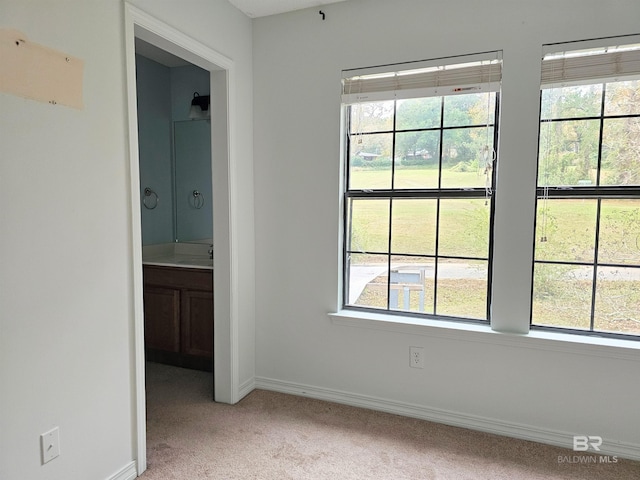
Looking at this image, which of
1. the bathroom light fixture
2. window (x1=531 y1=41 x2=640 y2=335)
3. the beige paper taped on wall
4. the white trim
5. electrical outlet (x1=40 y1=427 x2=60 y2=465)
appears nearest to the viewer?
the beige paper taped on wall

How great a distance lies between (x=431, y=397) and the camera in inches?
95.7

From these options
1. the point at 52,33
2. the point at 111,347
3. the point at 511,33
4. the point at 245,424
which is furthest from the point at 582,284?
the point at 52,33

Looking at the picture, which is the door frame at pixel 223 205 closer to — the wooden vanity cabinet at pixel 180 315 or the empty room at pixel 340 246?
the empty room at pixel 340 246

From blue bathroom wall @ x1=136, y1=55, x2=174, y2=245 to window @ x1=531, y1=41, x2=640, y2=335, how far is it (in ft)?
9.74

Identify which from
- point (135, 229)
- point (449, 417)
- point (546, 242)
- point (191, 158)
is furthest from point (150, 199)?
point (546, 242)

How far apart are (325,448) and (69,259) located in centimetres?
152

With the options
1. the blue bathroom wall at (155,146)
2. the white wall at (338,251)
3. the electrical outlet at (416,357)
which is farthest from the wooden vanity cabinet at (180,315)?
the electrical outlet at (416,357)

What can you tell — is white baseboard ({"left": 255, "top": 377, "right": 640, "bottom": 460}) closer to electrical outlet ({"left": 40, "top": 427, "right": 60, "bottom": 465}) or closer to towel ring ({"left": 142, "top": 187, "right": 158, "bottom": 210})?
electrical outlet ({"left": 40, "top": 427, "right": 60, "bottom": 465})

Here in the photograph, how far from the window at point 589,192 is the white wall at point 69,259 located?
2.06m

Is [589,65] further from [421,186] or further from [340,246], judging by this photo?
[340,246]

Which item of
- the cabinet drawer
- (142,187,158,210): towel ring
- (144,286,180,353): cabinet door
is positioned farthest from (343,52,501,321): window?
(142,187,158,210): towel ring

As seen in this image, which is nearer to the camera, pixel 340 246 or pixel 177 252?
pixel 340 246

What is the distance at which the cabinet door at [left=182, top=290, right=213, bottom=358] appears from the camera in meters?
3.01

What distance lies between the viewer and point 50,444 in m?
1.54
